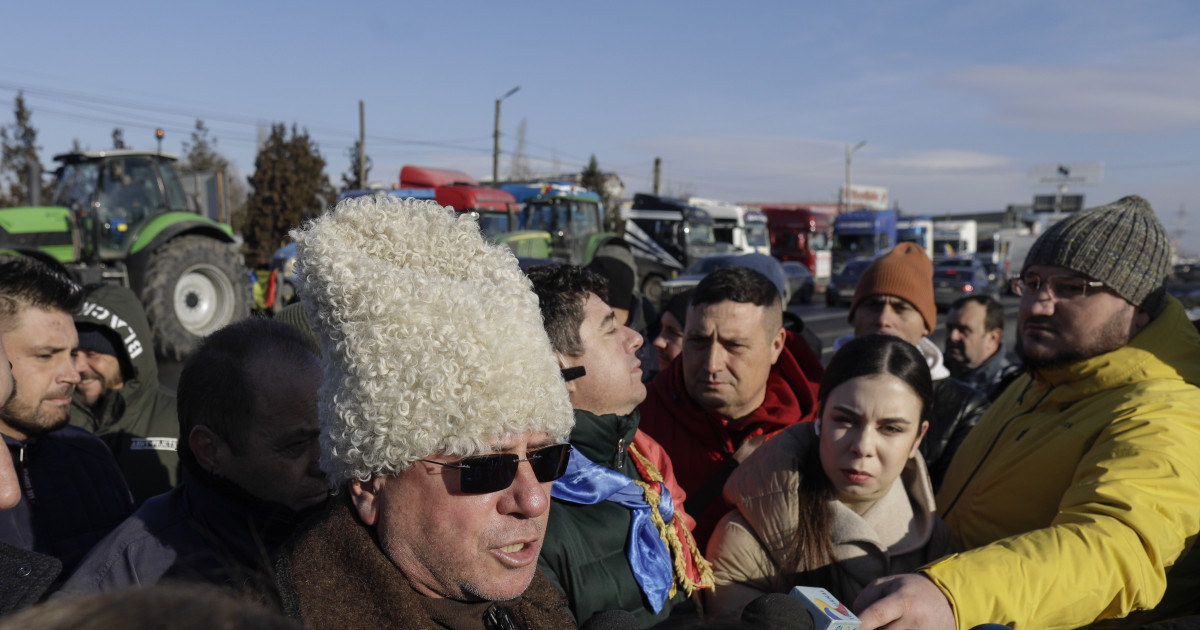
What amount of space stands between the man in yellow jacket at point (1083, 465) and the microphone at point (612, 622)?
0.59m

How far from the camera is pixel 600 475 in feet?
6.93

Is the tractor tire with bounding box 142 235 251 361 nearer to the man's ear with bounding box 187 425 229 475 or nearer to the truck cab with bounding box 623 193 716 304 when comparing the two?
the man's ear with bounding box 187 425 229 475

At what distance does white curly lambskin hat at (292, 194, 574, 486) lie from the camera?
4.75 ft

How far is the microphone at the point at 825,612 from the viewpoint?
146 cm

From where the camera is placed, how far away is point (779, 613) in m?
1.27

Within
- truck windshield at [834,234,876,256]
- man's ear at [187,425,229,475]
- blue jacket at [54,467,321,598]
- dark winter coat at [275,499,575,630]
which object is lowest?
blue jacket at [54,467,321,598]

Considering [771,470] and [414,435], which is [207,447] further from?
[771,470]

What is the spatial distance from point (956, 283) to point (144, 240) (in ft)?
66.8

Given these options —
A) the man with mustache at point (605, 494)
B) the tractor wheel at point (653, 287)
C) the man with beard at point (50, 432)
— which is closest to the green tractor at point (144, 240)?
the man with beard at point (50, 432)

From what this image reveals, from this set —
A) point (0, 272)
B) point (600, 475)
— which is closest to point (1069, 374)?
point (600, 475)

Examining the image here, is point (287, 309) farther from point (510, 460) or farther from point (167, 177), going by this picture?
point (167, 177)

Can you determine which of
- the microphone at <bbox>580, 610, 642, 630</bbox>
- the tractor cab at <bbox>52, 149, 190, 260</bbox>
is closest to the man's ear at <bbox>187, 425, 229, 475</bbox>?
the microphone at <bbox>580, 610, 642, 630</bbox>

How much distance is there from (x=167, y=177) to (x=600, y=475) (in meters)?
11.7

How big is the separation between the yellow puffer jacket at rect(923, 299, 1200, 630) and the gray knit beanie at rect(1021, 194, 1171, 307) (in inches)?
4.7
